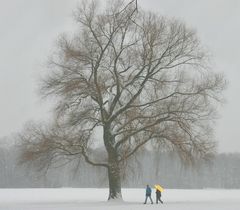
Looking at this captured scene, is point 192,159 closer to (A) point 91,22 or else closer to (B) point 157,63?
(B) point 157,63

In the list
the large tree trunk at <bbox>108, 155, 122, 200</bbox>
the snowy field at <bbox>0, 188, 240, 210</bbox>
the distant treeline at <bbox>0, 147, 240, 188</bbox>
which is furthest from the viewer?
the distant treeline at <bbox>0, 147, 240, 188</bbox>

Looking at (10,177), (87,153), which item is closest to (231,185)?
(10,177)

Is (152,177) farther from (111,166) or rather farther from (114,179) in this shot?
(111,166)

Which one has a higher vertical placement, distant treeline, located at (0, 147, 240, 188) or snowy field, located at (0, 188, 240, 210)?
distant treeline, located at (0, 147, 240, 188)

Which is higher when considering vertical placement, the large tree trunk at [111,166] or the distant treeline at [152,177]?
the distant treeline at [152,177]

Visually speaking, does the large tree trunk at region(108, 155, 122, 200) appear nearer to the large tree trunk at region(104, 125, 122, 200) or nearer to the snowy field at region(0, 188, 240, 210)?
the large tree trunk at region(104, 125, 122, 200)

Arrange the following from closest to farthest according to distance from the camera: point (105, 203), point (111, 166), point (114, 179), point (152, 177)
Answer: point (105, 203) → point (111, 166) → point (114, 179) → point (152, 177)

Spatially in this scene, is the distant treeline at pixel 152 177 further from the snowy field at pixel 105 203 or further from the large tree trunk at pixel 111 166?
the large tree trunk at pixel 111 166

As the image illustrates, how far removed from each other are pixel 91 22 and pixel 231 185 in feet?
463

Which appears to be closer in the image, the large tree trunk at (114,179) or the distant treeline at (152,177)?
the large tree trunk at (114,179)

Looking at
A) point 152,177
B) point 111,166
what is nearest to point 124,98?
point 111,166

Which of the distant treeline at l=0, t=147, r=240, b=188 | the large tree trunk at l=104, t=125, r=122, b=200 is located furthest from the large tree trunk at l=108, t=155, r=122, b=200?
the distant treeline at l=0, t=147, r=240, b=188

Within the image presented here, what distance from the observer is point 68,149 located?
37281mm

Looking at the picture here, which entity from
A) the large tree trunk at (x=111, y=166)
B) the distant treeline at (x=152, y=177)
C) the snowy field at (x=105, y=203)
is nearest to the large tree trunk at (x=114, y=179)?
the large tree trunk at (x=111, y=166)
